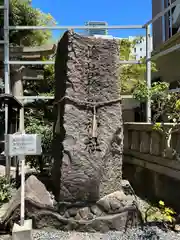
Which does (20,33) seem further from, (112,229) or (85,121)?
(112,229)

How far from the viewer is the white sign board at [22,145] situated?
345cm

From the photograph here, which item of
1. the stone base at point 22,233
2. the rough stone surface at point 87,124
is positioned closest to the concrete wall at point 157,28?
the rough stone surface at point 87,124

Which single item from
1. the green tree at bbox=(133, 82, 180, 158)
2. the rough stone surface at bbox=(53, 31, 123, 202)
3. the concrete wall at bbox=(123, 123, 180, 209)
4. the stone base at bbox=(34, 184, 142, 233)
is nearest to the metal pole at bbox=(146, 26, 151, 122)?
the green tree at bbox=(133, 82, 180, 158)

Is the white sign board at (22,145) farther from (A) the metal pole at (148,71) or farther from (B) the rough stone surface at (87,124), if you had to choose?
(A) the metal pole at (148,71)

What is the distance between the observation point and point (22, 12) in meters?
8.90

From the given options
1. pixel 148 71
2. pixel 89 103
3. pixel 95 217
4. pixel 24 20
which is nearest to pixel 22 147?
pixel 89 103

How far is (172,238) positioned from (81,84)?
2336 mm

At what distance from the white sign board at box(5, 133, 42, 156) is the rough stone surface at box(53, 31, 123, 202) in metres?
0.55

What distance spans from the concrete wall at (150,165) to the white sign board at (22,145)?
2.37 metres

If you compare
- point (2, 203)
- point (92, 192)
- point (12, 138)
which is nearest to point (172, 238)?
point (92, 192)

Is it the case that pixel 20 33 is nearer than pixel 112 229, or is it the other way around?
pixel 112 229

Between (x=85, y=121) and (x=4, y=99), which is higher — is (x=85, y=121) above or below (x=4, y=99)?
below

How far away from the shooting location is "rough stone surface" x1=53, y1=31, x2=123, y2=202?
3.95 m

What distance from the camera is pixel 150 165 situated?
18.8 ft
